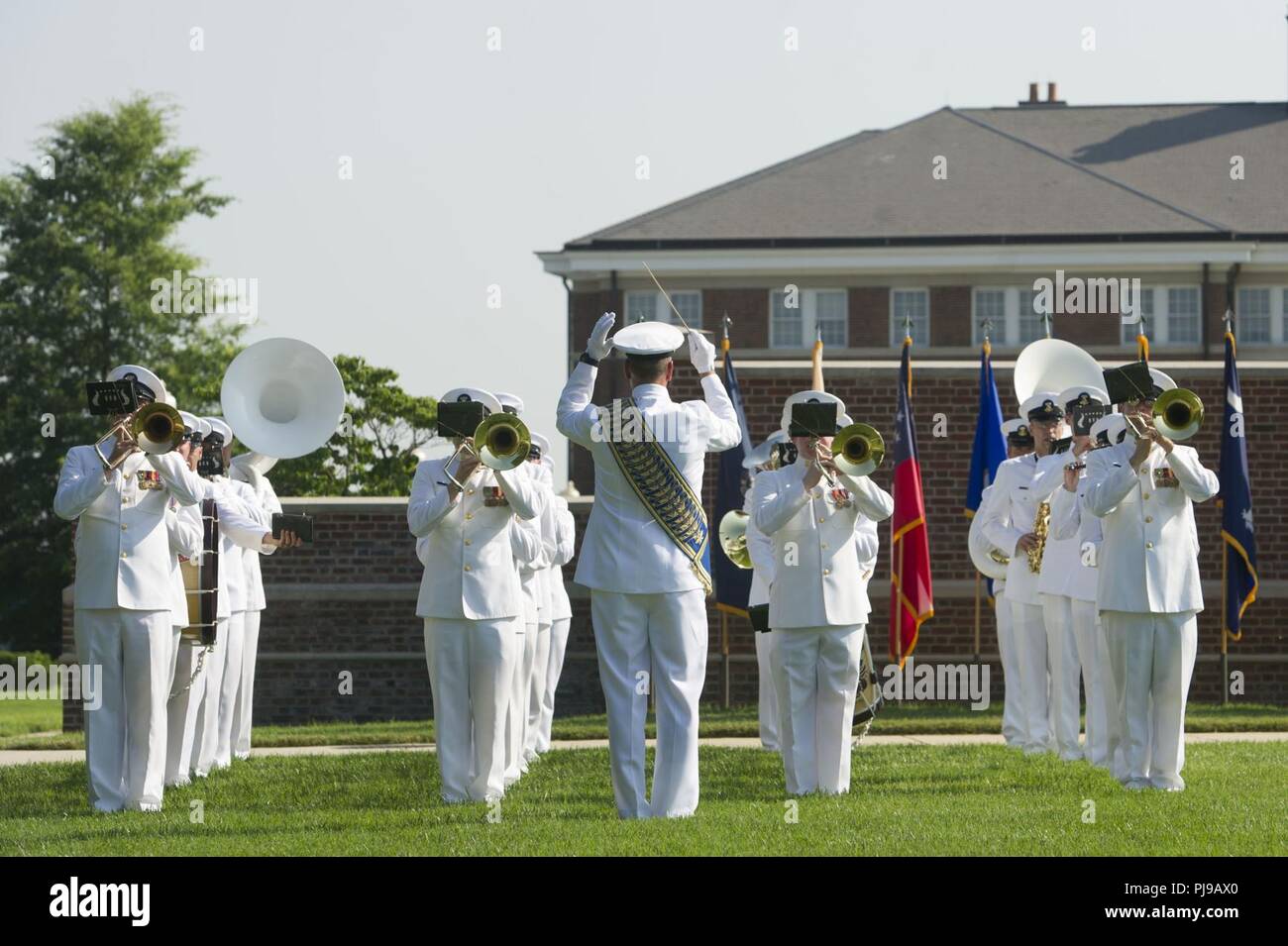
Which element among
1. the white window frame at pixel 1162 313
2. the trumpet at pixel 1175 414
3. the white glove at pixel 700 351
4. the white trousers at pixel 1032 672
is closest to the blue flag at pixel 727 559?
the white trousers at pixel 1032 672

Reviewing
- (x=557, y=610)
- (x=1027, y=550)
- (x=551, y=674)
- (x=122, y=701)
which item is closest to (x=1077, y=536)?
(x=1027, y=550)

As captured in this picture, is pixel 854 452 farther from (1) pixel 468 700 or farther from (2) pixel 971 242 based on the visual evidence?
(2) pixel 971 242

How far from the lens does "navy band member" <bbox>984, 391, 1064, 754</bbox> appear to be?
1432 cm

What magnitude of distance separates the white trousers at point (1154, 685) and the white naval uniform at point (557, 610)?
4.52m

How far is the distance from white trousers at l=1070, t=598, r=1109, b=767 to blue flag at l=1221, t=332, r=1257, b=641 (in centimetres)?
493

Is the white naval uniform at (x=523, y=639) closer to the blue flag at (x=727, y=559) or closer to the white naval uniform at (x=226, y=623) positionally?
the white naval uniform at (x=226, y=623)

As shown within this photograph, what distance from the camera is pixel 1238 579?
18141 millimetres

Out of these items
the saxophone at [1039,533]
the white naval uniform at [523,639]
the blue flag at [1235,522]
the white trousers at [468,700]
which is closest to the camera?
the white trousers at [468,700]

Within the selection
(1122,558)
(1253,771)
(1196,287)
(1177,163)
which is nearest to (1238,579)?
(1253,771)

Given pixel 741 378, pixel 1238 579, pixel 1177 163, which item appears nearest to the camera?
pixel 1238 579

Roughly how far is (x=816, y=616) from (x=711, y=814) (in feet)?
5.14

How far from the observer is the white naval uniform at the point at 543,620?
14273 mm

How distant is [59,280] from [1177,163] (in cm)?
2627

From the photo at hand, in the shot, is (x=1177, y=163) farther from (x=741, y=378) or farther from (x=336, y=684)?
(x=336, y=684)
